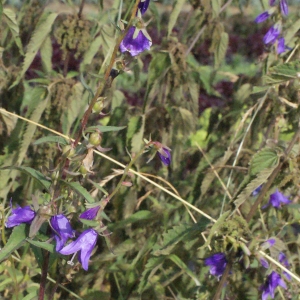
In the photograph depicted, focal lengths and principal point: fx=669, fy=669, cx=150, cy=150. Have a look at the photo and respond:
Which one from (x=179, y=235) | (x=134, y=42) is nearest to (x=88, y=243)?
(x=134, y=42)

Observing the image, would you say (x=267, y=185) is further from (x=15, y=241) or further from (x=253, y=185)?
(x=15, y=241)

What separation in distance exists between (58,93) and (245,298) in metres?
0.73

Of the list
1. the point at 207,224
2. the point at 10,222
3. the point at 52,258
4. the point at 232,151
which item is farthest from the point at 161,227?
the point at 10,222

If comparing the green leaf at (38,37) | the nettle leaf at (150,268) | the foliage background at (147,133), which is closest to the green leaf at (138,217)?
the foliage background at (147,133)

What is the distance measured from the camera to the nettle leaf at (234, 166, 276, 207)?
1.35 m

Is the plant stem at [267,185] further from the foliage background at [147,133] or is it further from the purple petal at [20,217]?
the purple petal at [20,217]

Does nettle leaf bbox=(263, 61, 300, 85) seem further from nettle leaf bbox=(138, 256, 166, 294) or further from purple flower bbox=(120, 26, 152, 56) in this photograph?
nettle leaf bbox=(138, 256, 166, 294)

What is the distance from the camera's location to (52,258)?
3.92 ft

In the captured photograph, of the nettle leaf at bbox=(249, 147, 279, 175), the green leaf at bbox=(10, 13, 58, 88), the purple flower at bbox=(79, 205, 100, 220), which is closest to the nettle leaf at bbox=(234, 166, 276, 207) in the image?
the nettle leaf at bbox=(249, 147, 279, 175)

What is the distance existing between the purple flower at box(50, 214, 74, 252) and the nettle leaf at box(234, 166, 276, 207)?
0.42 metres

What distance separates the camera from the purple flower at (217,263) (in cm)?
140

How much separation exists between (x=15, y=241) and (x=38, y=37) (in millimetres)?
767

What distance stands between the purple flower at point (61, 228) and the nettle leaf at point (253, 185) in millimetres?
424

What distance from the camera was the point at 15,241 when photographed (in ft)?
3.50
